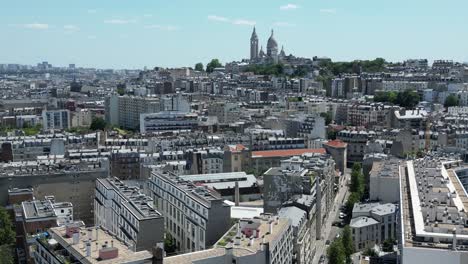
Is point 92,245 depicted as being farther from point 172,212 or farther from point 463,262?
point 463,262

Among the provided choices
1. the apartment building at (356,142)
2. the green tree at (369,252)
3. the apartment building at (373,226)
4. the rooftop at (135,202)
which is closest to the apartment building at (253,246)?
the rooftop at (135,202)

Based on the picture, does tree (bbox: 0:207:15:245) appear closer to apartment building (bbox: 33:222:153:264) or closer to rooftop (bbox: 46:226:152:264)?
apartment building (bbox: 33:222:153:264)

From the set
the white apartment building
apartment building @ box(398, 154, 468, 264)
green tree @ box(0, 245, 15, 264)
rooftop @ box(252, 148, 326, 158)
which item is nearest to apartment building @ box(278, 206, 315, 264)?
apartment building @ box(398, 154, 468, 264)

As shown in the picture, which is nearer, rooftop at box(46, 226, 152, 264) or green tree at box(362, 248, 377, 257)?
rooftop at box(46, 226, 152, 264)

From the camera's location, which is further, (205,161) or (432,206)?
(205,161)

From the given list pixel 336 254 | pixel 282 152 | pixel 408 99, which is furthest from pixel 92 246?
pixel 408 99

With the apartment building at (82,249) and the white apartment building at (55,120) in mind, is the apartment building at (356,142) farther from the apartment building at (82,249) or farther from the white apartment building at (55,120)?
the white apartment building at (55,120)

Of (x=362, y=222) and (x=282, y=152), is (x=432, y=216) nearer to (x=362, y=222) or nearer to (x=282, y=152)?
(x=362, y=222)
